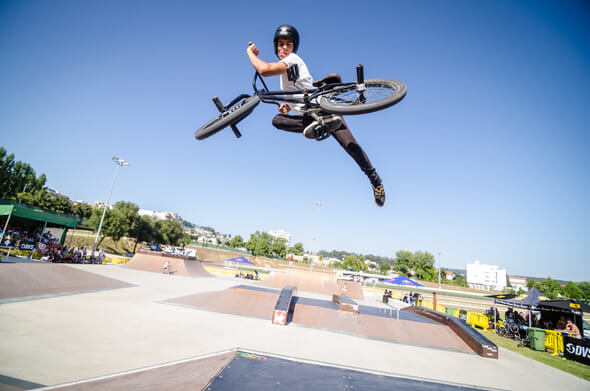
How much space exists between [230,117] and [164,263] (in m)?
28.0

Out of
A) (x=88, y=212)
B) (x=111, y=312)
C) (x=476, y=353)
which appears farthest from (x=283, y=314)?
(x=88, y=212)

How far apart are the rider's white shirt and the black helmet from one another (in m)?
0.31

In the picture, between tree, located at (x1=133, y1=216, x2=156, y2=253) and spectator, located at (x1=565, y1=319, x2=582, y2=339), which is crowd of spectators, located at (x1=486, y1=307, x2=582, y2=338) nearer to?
spectator, located at (x1=565, y1=319, x2=582, y2=339)

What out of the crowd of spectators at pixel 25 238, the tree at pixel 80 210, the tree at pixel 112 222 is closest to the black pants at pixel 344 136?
the crowd of spectators at pixel 25 238

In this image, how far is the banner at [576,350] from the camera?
10.1m

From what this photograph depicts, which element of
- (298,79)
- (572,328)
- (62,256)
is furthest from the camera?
(62,256)

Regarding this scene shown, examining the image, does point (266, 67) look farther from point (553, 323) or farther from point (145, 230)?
point (145, 230)

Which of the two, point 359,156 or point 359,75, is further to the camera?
point 359,156

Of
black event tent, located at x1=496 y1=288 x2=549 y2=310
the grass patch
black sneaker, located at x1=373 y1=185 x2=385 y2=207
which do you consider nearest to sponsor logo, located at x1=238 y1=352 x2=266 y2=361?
black sneaker, located at x1=373 y1=185 x2=385 y2=207

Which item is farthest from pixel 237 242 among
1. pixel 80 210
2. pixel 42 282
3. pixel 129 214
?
pixel 42 282

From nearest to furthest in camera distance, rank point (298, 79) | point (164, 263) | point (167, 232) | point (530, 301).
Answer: point (298, 79) → point (530, 301) → point (164, 263) → point (167, 232)

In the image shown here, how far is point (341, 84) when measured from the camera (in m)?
3.88

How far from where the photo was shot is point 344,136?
13.4ft

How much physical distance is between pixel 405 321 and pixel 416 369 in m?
4.38
